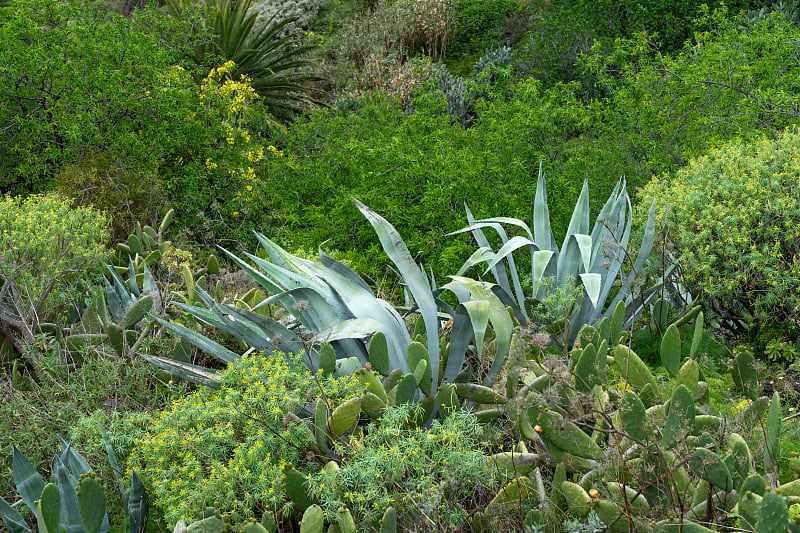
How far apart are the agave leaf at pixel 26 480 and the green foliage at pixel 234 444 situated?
1.31 feet

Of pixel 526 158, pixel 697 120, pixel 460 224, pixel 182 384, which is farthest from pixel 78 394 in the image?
pixel 697 120

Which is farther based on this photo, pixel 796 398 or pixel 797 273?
pixel 797 273

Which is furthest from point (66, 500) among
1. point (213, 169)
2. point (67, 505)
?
point (213, 169)

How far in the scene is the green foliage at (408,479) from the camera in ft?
8.87

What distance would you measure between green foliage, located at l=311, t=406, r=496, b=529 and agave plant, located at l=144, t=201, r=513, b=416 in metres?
0.70

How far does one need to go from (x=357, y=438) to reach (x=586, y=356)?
1096 mm

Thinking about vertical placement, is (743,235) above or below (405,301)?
above

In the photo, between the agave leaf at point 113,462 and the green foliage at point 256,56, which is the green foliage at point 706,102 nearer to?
the agave leaf at point 113,462

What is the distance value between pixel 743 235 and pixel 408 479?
2761mm

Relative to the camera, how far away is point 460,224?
18.8 ft

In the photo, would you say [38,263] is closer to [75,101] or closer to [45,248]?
[45,248]

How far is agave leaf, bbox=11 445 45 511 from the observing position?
3025mm

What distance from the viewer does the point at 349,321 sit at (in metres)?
3.70

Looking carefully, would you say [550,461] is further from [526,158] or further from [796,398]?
[526,158]
